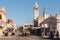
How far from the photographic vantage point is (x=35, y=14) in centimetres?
10744

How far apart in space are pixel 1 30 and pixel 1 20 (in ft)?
11.5

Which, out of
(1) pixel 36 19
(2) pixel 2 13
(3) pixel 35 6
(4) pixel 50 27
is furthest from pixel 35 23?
(4) pixel 50 27

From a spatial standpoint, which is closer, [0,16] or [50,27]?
[50,27]

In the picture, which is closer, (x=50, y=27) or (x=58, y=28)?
(x=58, y=28)

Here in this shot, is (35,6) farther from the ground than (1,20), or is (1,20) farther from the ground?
(35,6)

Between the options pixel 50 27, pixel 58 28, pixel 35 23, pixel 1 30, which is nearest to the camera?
pixel 58 28

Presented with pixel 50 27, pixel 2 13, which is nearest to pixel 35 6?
pixel 2 13

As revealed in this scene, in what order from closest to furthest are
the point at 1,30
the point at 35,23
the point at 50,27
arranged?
1. the point at 50,27
2. the point at 1,30
3. the point at 35,23

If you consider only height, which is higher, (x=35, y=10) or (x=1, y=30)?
(x=35, y=10)

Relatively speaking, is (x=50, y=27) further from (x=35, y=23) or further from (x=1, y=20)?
(x=35, y=23)

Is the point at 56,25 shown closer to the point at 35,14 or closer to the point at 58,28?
the point at 58,28

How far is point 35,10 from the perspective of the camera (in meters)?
109

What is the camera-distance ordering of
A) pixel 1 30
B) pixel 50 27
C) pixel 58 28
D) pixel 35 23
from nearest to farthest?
pixel 58 28 → pixel 50 27 → pixel 1 30 → pixel 35 23

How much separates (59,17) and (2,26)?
21559 mm
